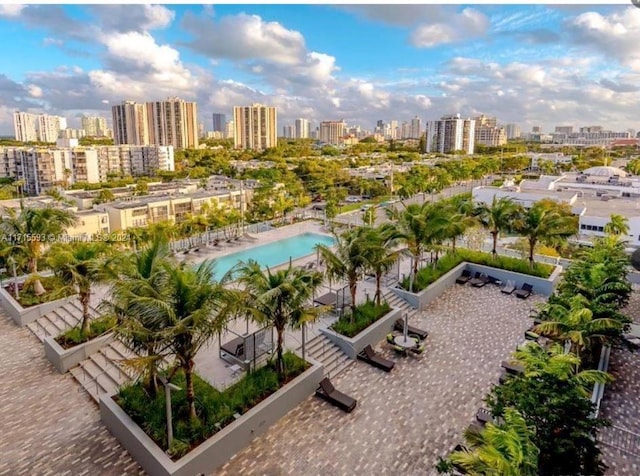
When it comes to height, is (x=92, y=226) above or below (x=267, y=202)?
below

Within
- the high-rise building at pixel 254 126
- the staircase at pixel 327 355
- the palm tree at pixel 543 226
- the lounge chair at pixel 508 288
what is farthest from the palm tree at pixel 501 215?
the high-rise building at pixel 254 126

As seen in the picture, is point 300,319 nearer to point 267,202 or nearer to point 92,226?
point 267,202

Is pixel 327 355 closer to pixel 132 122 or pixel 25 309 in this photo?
pixel 25 309

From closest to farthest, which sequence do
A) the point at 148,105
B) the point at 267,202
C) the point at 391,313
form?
the point at 391,313 < the point at 267,202 < the point at 148,105

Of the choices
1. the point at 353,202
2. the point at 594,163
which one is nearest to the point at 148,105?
the point at 353,202

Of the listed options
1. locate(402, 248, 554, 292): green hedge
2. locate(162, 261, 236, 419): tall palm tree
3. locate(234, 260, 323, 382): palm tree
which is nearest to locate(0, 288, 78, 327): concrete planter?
locate(234, 260, 323, 382): palm tree

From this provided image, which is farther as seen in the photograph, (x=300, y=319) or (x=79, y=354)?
(x=79, y=354)
